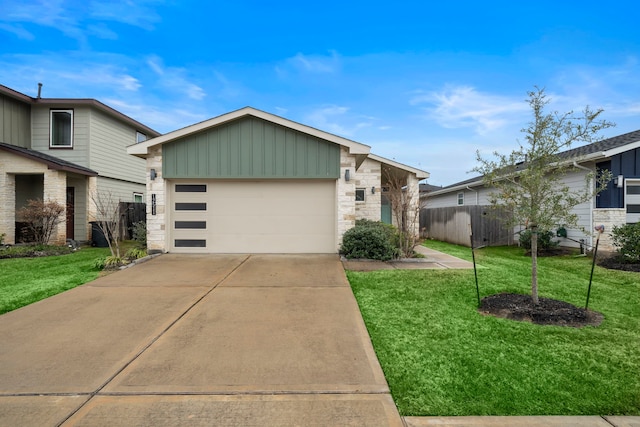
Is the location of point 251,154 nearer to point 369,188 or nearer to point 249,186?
point 249,186

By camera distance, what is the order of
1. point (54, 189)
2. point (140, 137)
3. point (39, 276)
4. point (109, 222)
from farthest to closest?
point (140, 137) < point (54, 189) < point (109, 222) < point (39, 276)

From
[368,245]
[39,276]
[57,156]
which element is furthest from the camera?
[57,156]

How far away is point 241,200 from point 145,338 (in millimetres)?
6566

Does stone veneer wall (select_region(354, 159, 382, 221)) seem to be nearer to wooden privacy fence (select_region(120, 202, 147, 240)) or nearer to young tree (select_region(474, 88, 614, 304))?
young tree (select_region(474, 88, 614, 304))

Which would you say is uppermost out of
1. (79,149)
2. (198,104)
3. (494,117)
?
(198,104)

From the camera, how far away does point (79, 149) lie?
13562mm

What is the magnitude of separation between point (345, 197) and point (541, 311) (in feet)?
19.8

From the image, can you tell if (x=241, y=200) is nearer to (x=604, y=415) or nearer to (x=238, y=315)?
(x=238, y=315)

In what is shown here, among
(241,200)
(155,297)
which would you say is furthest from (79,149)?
(155,297)

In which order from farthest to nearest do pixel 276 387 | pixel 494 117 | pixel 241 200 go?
pixel 494 117 → pixel 241 200 → pixel 276 387

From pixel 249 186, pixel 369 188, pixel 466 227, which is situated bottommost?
pixel 466 227

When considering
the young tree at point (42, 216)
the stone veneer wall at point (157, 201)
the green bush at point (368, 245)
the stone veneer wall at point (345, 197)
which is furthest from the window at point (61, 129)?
the green bush at point (368, 245)

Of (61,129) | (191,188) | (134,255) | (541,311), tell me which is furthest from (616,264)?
(61,129)

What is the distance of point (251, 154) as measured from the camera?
389 inches
